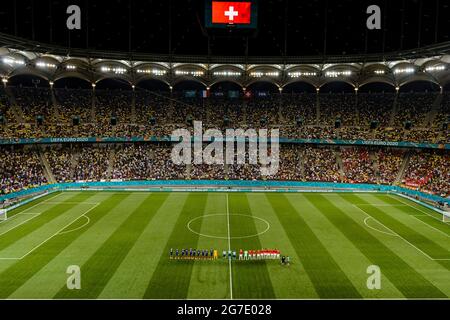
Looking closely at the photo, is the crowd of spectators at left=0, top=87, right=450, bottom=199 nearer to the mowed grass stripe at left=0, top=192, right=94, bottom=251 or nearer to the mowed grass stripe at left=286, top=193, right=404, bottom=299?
the mowed grass stripe at left=0, top=192, right=94, bottom=251

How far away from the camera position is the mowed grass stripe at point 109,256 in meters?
22.4

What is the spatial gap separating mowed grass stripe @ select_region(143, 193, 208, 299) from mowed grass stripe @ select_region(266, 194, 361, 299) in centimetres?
802

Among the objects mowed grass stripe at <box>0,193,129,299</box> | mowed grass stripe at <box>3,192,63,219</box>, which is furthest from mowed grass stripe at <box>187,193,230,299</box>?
mowed grass stripe at <box>3,192,63,219</box>

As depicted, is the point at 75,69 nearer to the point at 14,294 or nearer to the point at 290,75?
the point at 290,75

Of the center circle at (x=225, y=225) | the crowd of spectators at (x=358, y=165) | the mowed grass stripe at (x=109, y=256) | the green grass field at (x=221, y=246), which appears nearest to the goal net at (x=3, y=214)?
the green grass field at (x=221, y=246)

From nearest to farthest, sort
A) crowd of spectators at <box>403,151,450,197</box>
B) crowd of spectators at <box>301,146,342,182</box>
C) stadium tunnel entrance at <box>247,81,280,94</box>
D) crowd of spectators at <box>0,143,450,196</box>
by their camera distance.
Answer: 1. crowd of spectators at <box>403,151,450,197</box>
2. crowd of spectators at <box>0,143,450,196</box>
3. crowd of spectators at <box>301,146,342,182</box>
4. stadium tunnel entrance at <box>247,81,280,94</box>

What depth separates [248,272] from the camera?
83.5 ft

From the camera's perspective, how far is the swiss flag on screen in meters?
27.2

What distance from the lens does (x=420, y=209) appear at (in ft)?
143

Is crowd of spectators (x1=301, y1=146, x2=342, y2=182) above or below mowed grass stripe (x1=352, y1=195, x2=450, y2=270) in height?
above

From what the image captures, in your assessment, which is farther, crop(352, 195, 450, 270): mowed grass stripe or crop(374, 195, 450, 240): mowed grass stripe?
crop(374, 195, 450, 240): mowed grass stripe

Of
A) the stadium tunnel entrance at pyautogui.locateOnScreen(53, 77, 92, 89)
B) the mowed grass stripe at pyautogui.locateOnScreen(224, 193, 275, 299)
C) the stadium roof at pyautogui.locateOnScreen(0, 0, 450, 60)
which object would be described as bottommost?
the mowed grass stripe at pyautogui.locateOnScreen(224, 193, 275, 299)

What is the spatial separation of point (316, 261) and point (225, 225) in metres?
11.3

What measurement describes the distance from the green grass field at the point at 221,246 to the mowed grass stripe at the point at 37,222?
10 cm
